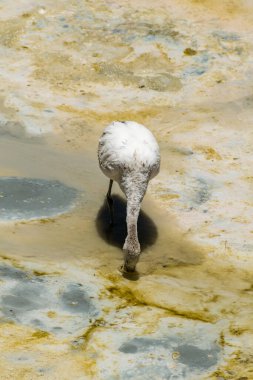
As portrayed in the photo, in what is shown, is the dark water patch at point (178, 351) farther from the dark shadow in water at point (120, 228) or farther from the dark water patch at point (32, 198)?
the dark water patch at point (32, 198)

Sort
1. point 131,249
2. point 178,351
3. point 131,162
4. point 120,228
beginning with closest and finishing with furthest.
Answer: point 178,351
point 131,249
point 131,162
point 120,228

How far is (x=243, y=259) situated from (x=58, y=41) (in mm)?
6395

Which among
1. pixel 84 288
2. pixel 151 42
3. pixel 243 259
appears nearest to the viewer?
pixel 84 288

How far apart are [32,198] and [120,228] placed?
48.3 inches

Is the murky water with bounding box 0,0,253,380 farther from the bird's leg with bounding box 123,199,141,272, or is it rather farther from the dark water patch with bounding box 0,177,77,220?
the bird's leg with bounding box 123,199,141,272

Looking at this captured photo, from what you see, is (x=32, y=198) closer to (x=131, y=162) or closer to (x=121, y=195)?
(x=121, y=195)

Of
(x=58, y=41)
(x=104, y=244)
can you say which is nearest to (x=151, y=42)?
(x=58, y=41)

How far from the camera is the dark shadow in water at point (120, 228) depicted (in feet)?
35.3

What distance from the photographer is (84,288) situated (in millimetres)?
9375

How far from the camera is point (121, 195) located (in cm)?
1187

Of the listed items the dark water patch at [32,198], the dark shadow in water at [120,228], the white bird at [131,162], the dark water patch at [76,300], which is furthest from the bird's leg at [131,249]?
the dark water patch at [32,198]

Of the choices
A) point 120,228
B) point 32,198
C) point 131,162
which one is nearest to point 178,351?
point 131,162

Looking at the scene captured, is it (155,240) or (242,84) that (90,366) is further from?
(242,84)

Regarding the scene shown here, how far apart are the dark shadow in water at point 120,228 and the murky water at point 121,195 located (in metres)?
0.03
